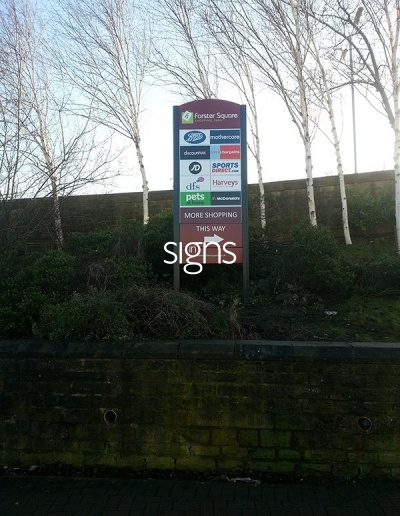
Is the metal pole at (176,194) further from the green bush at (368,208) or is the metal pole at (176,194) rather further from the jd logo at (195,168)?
the green bush at (368,208)

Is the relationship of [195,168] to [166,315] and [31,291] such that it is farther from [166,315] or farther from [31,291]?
[31,291]

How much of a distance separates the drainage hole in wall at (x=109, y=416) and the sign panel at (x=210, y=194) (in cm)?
254

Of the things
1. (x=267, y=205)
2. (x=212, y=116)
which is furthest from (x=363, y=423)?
(x=267, y=205)

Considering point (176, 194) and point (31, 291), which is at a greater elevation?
point (176, 194)

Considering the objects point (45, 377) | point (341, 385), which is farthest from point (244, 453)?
point (45, 377)

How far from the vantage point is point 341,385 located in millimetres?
5055

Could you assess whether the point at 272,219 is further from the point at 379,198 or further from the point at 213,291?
the point at 213,291

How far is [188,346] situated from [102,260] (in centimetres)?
318

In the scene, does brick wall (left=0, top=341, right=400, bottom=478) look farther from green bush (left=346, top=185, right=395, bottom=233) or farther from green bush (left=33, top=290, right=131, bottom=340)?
green bush (left=346, top=185, right=395, bottom=233)

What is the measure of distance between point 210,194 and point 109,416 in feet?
10.8

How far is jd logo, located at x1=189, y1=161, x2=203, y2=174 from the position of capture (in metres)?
7.10

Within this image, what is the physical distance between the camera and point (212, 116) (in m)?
7.19

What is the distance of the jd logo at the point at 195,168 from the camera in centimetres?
710

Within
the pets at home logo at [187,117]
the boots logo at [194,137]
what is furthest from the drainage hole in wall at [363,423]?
the pets at home logo at [187,117]
